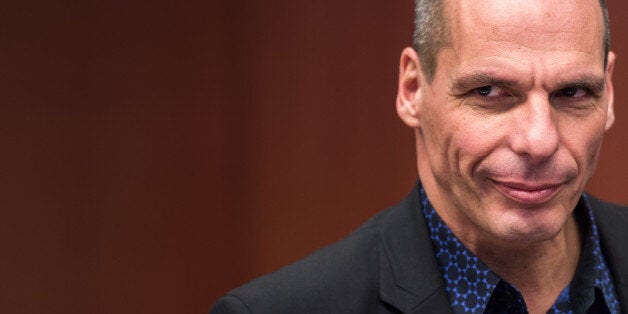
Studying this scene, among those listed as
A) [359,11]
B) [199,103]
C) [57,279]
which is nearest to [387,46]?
[359,11]

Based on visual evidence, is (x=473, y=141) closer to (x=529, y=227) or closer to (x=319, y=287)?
(x=529, y=227)

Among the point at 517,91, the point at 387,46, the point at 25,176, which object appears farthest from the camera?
the point at 387,46

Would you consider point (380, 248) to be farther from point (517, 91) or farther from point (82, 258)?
point (82, 258)

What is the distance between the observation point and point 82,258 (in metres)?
2.32

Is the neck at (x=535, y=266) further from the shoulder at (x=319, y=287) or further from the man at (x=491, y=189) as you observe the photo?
the shoulder at (x=319, y=287)

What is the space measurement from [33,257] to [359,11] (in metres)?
0.84

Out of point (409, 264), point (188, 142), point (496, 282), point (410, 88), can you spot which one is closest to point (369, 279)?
point (409, 264)

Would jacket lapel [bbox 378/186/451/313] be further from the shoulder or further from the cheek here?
the cheek

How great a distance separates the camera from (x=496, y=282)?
1.66 metres

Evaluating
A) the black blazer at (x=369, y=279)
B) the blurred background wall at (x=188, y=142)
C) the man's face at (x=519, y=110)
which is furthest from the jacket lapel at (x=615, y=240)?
the blurred background wall at (x=188, y=142)

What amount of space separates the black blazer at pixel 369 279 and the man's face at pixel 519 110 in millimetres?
119

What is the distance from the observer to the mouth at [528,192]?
1.56m

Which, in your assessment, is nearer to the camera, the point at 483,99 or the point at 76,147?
the point at 483,99

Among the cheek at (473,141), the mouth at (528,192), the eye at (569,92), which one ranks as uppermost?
the eye at (569,92)
